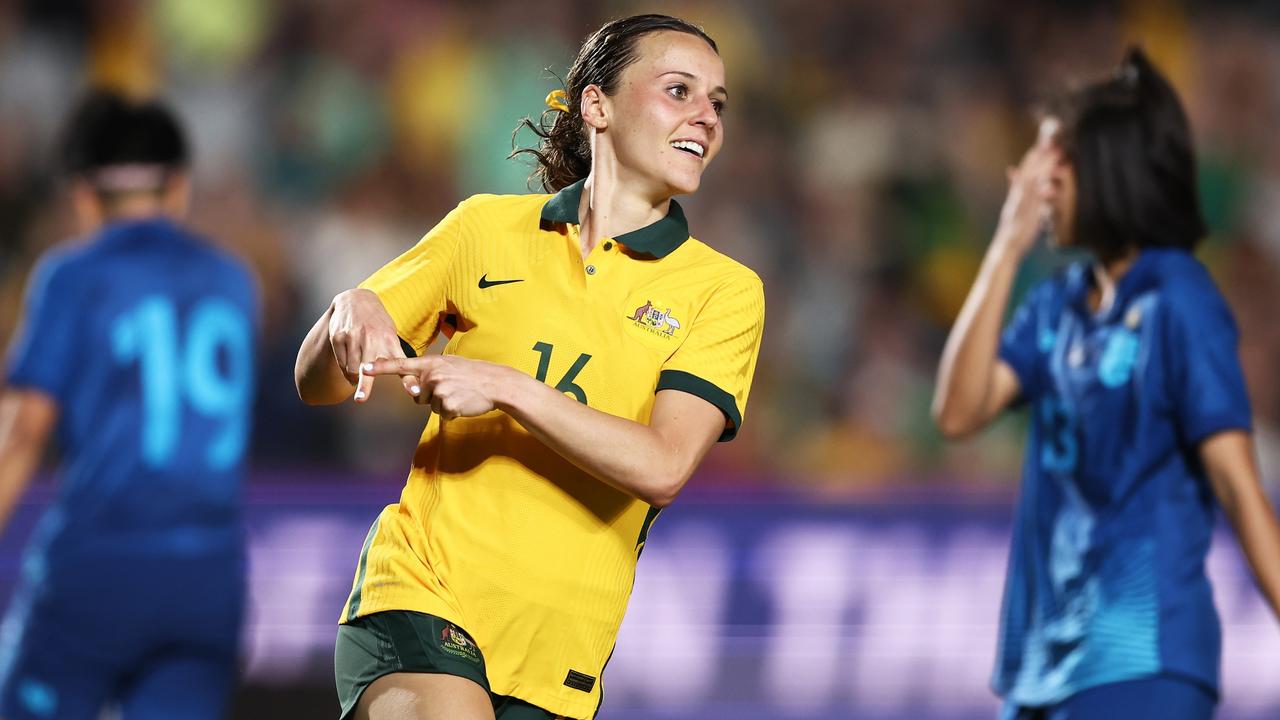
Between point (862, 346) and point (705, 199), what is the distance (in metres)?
1.36

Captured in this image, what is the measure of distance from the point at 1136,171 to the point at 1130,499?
0.83 meters

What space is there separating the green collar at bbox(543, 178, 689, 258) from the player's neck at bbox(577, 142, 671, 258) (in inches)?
1.0

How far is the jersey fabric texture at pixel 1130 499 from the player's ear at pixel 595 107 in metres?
1.47

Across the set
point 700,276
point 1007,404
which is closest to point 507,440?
point 700,276

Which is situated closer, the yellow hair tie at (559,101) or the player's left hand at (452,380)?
the player's left hand at (452,380)

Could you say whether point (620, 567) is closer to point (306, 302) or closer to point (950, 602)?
point (950, 602)

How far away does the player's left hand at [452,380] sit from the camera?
2.59 meters

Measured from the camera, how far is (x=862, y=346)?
8.69 meters

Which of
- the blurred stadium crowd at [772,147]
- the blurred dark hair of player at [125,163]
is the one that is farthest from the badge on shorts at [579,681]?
the blurred stadium crowd at [772,147]

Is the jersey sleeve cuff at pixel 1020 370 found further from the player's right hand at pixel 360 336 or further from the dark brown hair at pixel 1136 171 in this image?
the player's right hand at pixel 360 336

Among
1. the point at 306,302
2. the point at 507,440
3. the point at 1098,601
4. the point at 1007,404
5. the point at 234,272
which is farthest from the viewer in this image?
the point at 306,302

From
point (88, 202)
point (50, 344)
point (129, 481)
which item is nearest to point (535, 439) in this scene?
point (129, 481)

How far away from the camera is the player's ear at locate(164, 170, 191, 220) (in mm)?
4773

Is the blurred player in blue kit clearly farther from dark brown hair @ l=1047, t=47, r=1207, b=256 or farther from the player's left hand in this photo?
dark brown hair @ l=1047, t=47, r=1207, b=256
